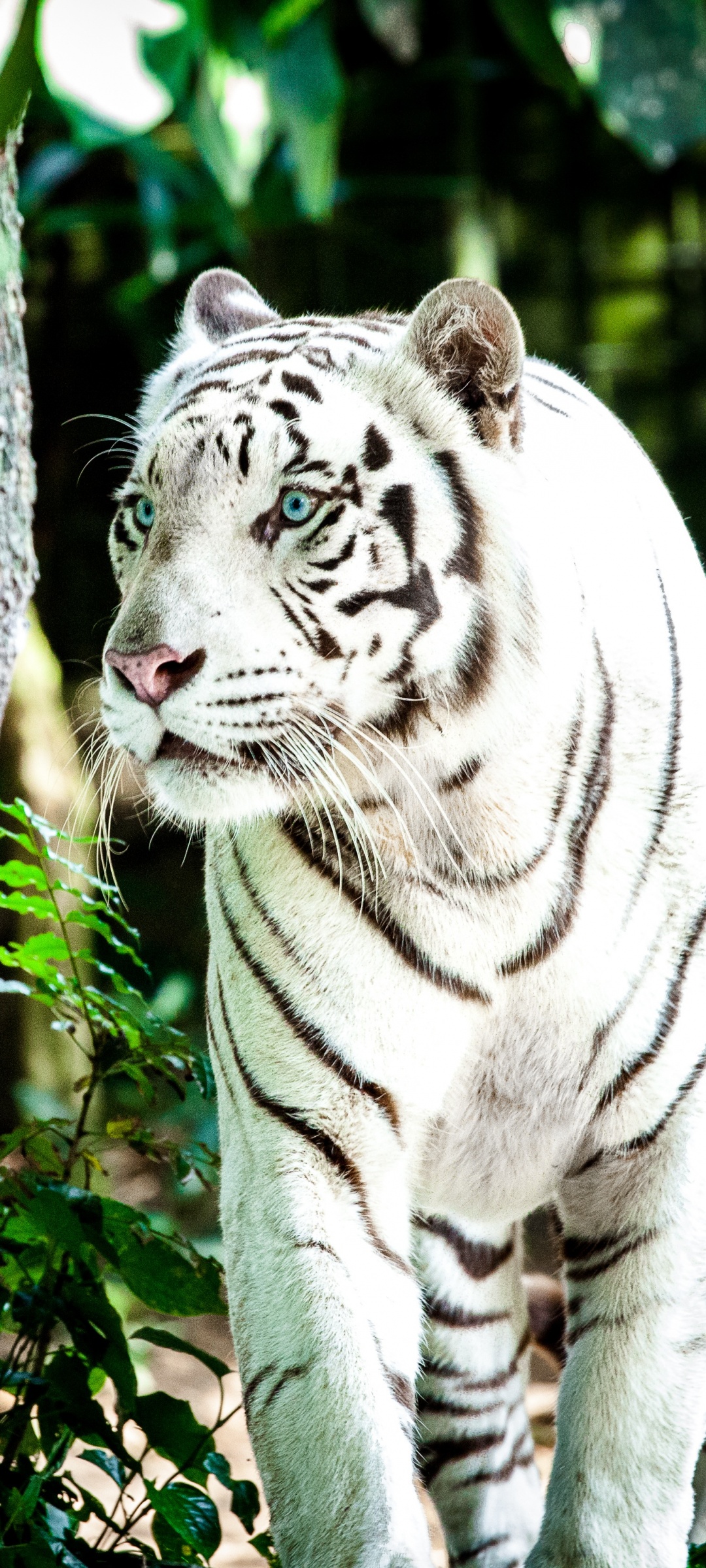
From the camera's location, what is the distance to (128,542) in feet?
5.57

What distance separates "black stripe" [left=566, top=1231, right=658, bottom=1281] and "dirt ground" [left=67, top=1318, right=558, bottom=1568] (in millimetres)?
650

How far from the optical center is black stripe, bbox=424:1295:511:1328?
7.71 feet

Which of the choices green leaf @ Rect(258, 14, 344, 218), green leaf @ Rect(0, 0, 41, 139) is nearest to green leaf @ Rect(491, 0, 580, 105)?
green leaf @ Rect(258, 14, 344, 218)

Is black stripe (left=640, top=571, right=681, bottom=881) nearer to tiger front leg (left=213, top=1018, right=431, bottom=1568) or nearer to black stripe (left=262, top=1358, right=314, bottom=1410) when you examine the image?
tiger front leg (left=213, top=1018, right=431, bottom=1568)

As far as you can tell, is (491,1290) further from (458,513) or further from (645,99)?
(645,99)

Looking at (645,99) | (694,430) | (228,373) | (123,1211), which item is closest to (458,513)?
(228,373)

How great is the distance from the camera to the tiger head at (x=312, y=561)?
149 cm

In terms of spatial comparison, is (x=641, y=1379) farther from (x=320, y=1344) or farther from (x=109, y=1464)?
(x=109, y=1464)

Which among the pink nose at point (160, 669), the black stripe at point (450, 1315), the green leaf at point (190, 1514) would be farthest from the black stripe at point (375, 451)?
the black stripe at point (450, 1315)

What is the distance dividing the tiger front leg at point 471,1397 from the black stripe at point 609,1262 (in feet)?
1.65

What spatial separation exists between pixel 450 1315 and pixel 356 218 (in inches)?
180

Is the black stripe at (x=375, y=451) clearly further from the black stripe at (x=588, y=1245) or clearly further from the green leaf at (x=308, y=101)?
the green leaf at (x=308, y=101)

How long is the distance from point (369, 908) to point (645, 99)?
3.88 m

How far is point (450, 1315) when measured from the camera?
235cm
